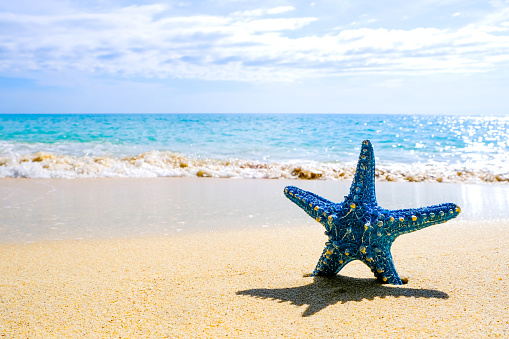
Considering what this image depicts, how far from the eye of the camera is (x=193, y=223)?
6039mm

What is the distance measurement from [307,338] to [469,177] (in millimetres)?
10175

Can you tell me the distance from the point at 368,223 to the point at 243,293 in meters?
1.03

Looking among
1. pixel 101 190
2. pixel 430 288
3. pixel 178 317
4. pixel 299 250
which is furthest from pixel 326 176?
pixel 178 317

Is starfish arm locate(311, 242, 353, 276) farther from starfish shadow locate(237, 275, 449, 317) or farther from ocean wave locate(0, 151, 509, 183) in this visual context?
ocean wave locate(0, 151, 509, 183)

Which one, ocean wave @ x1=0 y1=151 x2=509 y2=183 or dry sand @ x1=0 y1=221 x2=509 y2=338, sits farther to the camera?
ocean wave @ x1=0 y1=151 x2=509 y2=183

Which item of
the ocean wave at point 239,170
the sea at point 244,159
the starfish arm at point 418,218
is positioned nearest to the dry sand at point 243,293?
the starfish arm at point 418,218

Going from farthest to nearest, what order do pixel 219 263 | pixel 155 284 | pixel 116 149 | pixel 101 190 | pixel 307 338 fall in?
pixel 116 149 < pixel 101 190 < pixel 219 263 < pixel 155 284 < pixel 307 338

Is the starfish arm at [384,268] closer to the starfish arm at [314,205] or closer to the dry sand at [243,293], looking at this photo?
the dry sand at [243,293]

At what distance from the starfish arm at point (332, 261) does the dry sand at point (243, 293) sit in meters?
0.08

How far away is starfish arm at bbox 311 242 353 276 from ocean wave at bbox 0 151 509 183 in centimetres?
802

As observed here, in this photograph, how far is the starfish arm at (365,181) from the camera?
3.21m

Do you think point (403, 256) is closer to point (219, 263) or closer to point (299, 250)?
point (299, 250)

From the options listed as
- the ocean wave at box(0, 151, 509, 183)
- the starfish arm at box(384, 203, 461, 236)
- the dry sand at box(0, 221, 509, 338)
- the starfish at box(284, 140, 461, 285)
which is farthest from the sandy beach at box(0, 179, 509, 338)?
the ocean wave at box(0, 151, 509, 183)

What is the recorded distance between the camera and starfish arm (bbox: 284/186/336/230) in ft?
10.8
